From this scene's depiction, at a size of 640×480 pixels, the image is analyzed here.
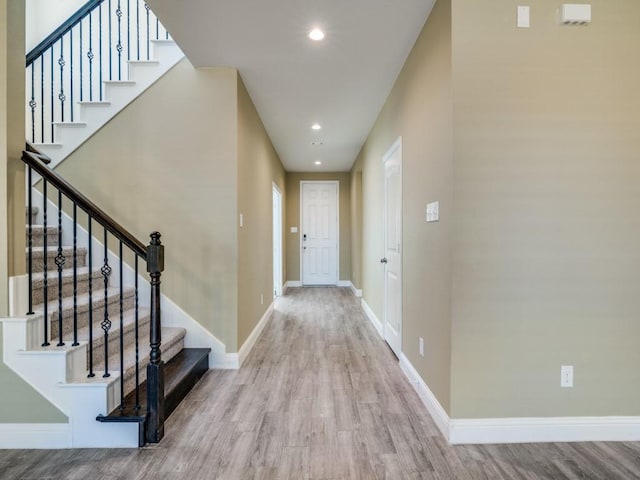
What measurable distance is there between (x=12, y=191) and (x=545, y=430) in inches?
126

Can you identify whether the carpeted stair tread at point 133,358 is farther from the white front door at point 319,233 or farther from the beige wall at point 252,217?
the white front door at point 319,233

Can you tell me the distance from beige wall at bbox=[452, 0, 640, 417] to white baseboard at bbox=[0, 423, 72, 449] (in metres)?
2.16

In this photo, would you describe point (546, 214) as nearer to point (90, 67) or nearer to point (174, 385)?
point (174, 385)

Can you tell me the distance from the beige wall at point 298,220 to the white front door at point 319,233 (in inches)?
4.5

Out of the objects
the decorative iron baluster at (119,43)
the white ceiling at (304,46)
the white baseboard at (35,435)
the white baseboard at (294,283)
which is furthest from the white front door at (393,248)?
the white baseboard at (294,283)

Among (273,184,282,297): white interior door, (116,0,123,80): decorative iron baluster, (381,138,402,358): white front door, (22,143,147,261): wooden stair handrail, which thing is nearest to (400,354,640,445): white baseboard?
(381,138,402,358): white front door

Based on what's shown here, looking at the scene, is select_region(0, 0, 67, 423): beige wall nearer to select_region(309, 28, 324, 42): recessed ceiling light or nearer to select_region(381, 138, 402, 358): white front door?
select_region(309, 28, 324, 42): recessed ceiling light

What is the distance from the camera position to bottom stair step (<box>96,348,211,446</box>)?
179 cm

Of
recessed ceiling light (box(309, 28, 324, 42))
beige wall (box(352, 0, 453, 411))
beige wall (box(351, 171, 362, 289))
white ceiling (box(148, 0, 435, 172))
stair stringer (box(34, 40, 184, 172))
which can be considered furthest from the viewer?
beige wall (box(351, 171, 362, 289))

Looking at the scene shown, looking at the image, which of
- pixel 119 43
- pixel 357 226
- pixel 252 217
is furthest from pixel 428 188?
pixel 357 226

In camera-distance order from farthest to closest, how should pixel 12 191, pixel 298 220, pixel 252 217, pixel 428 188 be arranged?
pixel 298 220 < pixel 252 217 < pixel 428 188 < pixel 12 191

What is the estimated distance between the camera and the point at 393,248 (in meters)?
3.34

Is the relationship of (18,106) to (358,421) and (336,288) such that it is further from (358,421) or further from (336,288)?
(336,288)

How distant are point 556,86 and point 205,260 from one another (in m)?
2.76
